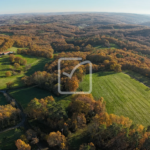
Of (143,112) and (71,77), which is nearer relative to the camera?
(143,112)

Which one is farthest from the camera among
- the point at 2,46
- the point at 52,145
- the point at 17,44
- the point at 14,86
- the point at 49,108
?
the point at 17,44

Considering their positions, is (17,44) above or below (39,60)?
above

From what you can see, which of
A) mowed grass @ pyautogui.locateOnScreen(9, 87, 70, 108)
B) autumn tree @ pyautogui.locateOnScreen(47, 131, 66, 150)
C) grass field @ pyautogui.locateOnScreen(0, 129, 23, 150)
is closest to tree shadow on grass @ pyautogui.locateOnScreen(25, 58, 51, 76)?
mowed grass @ pyautogui.locateOnScreen(9, 87, 70, 108)

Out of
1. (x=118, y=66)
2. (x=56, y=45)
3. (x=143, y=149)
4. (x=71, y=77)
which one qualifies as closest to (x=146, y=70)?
(x=118, y=66)

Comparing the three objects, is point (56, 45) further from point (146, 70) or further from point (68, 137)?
point (68, 137)

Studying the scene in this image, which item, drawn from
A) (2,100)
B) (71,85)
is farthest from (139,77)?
(2,100)

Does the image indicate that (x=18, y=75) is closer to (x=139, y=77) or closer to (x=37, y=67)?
(x=37, y=67)

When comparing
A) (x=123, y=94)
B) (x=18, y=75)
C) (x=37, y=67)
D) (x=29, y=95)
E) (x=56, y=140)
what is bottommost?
(x=29, y=95)
